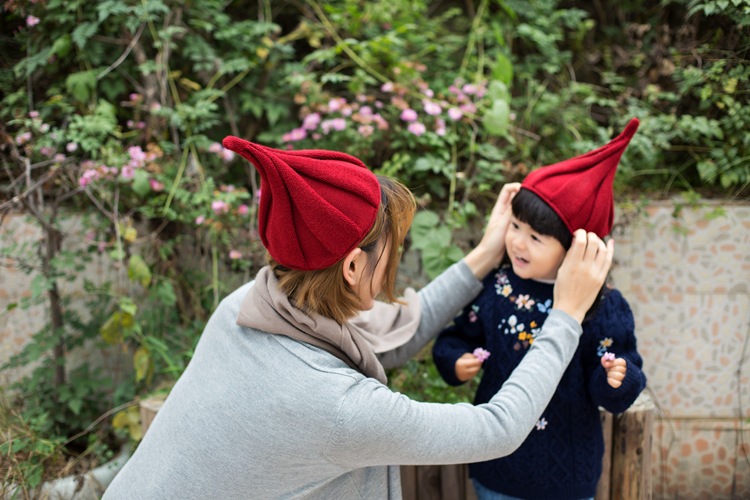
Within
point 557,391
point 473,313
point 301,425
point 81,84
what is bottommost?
point 557,391

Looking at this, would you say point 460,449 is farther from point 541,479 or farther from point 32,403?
point 32,403

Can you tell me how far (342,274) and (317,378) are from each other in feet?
0.74

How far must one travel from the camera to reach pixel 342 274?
1300 millimetres

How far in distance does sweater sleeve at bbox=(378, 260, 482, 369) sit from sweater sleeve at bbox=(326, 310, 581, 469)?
0.35m

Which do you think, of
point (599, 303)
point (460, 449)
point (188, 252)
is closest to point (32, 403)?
point (188, 252)

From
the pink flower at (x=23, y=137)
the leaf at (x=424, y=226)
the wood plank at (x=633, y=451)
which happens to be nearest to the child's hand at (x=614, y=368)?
the wood plank at (x=633, y=451)

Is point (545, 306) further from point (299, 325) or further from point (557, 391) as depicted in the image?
point (299, 325)

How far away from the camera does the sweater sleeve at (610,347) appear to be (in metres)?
1.45

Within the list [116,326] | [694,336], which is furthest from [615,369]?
[116,326]

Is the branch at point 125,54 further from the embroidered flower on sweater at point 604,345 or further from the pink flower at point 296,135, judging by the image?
the embroidered flower on sweater at point 604,345

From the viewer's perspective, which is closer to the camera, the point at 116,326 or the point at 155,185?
the point at 116,326

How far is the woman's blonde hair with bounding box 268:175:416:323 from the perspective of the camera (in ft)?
4.24

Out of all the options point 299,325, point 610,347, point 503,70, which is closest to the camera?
point 299,325

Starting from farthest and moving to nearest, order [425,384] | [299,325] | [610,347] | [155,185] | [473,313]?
[155,185]
[425,384]
[473,313]
[610,347]
[299,325]
